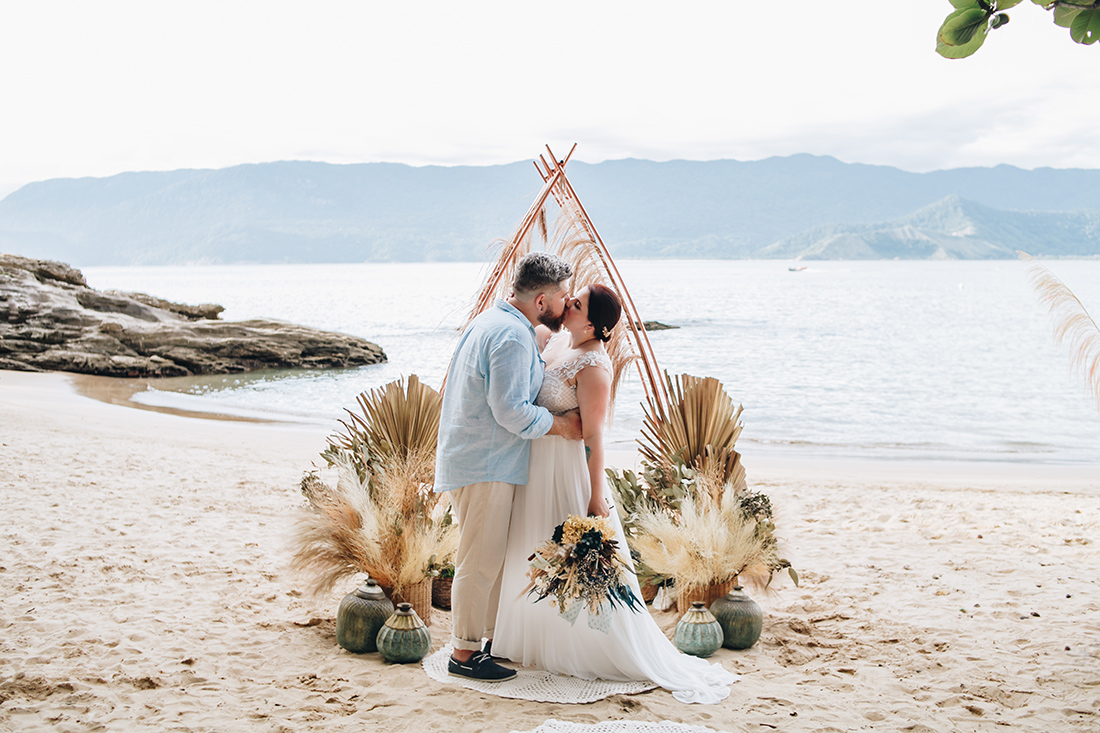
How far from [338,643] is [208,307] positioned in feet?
99.8

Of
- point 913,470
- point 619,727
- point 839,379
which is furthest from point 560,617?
point 839,379

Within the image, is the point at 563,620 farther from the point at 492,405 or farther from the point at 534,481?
the point at 492,405

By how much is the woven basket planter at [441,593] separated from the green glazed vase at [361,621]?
2.51 ft

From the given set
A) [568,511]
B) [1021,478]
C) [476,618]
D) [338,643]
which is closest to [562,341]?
A: [568,511]

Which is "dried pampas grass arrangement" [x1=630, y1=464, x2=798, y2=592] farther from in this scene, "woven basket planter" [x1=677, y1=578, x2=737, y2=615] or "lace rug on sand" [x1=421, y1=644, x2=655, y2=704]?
"lace rug on sand" [x1=421, y1=644, x2=655, y2=704]

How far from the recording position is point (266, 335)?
2850 cm

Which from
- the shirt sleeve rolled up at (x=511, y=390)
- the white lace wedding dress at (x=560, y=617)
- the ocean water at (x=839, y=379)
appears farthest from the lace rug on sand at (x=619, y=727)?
the ocean water at (x=839, y=379)

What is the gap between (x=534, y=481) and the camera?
373 centimetres

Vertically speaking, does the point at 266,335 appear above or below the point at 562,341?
above

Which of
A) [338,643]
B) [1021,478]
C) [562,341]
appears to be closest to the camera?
[562,341]

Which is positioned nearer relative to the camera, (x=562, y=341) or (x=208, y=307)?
(x=562, y=341)

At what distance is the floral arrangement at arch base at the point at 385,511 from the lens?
4.45 meters

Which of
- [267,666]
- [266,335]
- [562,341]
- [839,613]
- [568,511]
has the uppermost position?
[266,335]

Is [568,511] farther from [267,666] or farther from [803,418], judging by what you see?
[803,418]
